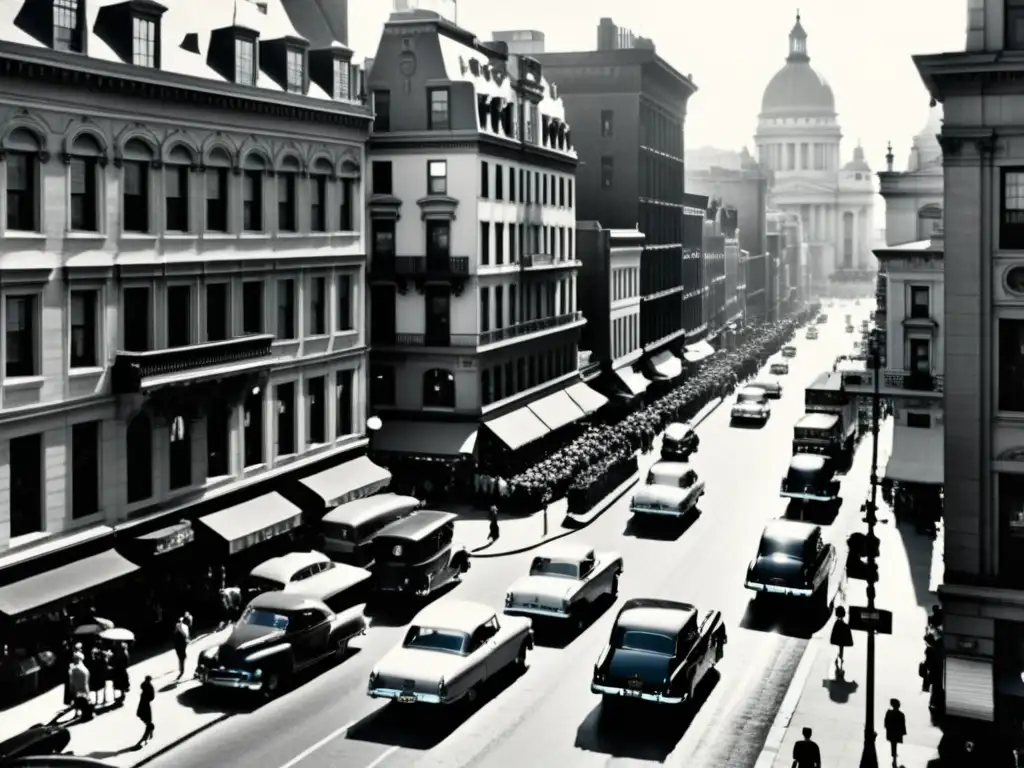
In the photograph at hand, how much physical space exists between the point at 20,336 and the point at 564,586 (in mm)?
14887

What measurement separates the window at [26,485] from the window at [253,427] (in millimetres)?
9092

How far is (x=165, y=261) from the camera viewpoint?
116ft

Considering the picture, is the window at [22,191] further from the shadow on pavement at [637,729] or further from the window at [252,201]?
the shadow on pavement at [637,729]

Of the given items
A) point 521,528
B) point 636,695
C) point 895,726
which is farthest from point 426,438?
point 895,726

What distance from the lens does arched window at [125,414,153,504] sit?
3397cm

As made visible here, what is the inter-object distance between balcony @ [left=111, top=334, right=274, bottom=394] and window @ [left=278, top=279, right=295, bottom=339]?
2498mm

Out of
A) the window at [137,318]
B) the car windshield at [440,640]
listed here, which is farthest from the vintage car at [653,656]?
the window at [137,318]

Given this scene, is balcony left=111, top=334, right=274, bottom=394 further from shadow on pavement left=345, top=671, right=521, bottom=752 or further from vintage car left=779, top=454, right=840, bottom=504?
vintage car left=779, top=454, right=840, bottom=504

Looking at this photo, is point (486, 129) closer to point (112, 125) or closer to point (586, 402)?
point (586, 402)

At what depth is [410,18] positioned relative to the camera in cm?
5428

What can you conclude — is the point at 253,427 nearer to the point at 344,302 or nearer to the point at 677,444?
the point at 344,302

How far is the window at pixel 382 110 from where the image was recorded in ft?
179

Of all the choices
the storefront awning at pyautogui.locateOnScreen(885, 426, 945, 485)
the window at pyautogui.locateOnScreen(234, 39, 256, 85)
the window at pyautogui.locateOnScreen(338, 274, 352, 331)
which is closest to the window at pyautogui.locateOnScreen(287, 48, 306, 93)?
the window at pyautogui.locateOnScreen(234, 39, 256, 85)

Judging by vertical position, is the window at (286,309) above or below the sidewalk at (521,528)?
above
